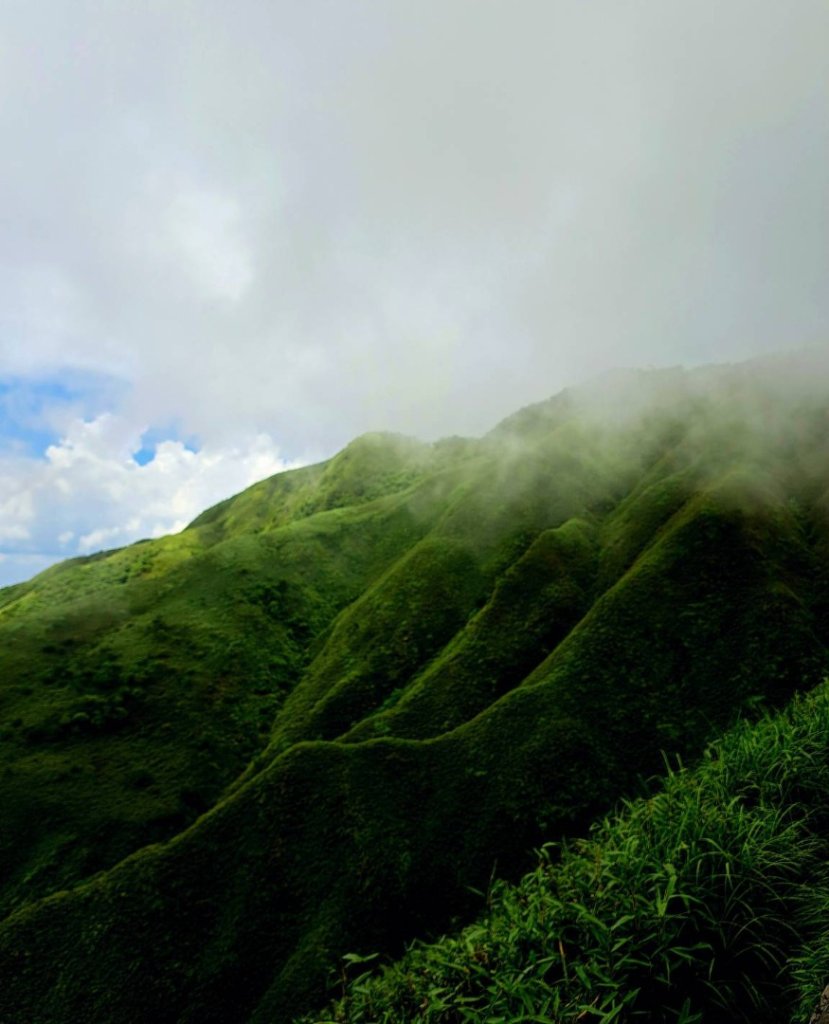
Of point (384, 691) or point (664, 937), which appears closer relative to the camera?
point (664, 937)

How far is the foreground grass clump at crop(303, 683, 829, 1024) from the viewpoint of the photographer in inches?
425

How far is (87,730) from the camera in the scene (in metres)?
73.9

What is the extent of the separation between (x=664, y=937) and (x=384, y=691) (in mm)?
66839

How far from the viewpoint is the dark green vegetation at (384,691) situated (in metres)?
40.7

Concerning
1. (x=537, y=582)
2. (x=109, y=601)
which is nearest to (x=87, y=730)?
(x=109, y=601)

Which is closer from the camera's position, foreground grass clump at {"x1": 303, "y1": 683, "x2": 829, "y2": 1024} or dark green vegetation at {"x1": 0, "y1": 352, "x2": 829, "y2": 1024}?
foreground grass clump at {"x1": 303, "y1": 683, "x2": 829, "y2": 1024}

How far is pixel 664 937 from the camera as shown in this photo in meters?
11.2

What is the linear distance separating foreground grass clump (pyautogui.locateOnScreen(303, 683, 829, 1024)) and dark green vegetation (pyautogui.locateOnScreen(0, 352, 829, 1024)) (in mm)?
29439

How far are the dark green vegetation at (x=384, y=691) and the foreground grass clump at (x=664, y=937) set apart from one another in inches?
1159

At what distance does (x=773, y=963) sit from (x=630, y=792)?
127 feet

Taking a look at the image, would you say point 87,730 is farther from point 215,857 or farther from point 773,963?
point 773,963

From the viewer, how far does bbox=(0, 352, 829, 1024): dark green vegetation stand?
1601 inches

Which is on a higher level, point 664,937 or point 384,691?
point 664,937

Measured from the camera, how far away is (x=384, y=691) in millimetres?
75938
